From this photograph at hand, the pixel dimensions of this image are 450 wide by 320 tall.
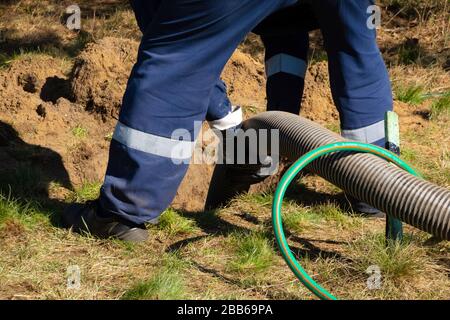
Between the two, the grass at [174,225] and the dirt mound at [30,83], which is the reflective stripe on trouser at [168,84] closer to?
the grass at [174,225]

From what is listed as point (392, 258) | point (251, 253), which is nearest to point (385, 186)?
point (392, 258)

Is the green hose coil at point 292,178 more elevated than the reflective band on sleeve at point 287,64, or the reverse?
the reflective band on sleeve at point 287,64

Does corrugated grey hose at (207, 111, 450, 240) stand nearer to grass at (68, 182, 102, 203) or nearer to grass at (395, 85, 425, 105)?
grass at (68, 182, 102, 203)

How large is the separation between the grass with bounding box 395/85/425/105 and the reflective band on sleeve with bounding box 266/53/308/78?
1321 mm

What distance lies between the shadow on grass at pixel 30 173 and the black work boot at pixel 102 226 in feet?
0.48

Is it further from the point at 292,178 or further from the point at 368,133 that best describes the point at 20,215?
the point at 368,133

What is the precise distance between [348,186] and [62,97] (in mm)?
2536

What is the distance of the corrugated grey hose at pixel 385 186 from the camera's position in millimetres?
2756

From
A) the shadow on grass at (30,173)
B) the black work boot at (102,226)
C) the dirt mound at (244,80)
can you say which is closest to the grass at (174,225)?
the black work boot at (102,226)

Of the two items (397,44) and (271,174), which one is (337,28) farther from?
(397,44)

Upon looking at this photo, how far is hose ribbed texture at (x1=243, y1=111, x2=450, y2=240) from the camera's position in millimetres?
2756

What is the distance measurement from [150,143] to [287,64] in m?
1.29

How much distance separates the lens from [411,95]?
5.18 metres

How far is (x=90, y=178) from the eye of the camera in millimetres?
4168
